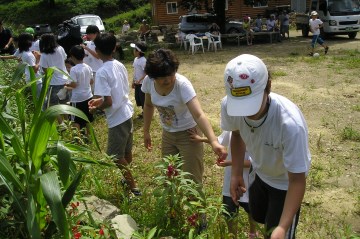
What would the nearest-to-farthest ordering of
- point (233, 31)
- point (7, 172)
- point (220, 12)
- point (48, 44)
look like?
point (7, 172)
point (48, 44)
point (220, 12)
point (233, 31)

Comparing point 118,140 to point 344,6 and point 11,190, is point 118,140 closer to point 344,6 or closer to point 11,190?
point 11,190

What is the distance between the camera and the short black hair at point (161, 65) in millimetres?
2852

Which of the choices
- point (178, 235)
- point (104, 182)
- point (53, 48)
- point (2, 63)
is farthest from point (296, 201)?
point (2, 63)

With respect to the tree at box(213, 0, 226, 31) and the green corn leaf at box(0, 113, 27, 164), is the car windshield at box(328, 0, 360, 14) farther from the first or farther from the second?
the green corn leaf at box(0, 113, 27, 164)

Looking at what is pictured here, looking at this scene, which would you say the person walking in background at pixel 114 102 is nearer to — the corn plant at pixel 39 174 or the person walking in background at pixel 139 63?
the corn plant at pixel 39 174

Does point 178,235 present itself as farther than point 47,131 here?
Yes

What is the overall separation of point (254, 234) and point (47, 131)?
5.75 ft

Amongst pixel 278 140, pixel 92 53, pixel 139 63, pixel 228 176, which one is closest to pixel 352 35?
pixel 139 63

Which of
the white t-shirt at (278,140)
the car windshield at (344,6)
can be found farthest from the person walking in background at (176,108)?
the car windshield at (344,6)

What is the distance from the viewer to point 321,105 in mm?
7152

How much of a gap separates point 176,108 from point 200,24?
17.8m

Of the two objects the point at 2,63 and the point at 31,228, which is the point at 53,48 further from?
the point at 31,228

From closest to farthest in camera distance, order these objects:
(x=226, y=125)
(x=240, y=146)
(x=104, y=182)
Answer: (x=226, y=125), (x=240, y=146), (x=104, y=182)

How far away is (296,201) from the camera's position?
6.25 ft
